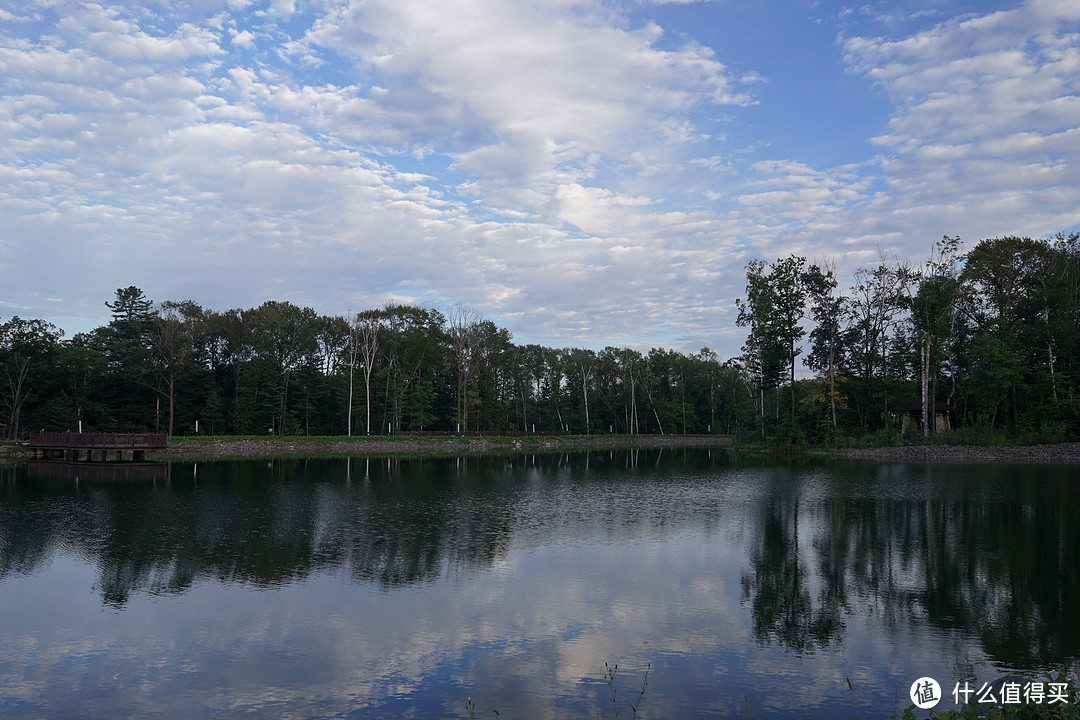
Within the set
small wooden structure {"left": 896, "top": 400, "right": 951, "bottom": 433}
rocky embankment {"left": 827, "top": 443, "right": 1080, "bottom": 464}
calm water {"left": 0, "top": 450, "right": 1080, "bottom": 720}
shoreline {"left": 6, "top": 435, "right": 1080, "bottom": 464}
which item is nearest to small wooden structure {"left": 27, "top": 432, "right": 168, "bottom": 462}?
shoreline {"left": 6, "top": 435, "right": 1080, "bottom": 464}

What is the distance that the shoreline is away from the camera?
151ft

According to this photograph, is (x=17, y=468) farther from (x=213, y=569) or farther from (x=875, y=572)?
(x=875, y=572)

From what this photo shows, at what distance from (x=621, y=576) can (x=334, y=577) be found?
607cm

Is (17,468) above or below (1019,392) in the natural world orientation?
below

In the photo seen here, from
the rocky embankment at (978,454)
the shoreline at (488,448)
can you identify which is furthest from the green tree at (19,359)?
the rocky embankment at (978,454)

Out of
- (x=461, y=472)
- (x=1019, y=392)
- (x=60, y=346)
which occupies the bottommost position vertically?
(x=461, y=472)

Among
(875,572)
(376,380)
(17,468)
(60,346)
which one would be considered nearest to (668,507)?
(875,572)

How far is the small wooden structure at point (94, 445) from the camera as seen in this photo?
49.0 metres

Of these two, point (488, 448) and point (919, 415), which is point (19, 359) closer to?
point (488, 448)

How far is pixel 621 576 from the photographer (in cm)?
1434

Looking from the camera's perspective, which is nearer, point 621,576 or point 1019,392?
point 621,576

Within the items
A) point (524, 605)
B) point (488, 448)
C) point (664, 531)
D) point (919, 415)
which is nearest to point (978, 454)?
point (919, 415)

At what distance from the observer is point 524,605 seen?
1221 cm

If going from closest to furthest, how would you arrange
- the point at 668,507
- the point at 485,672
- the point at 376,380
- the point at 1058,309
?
the point at 485,672, the point at 668,507, the point at 1058,309, the point at 376,380
